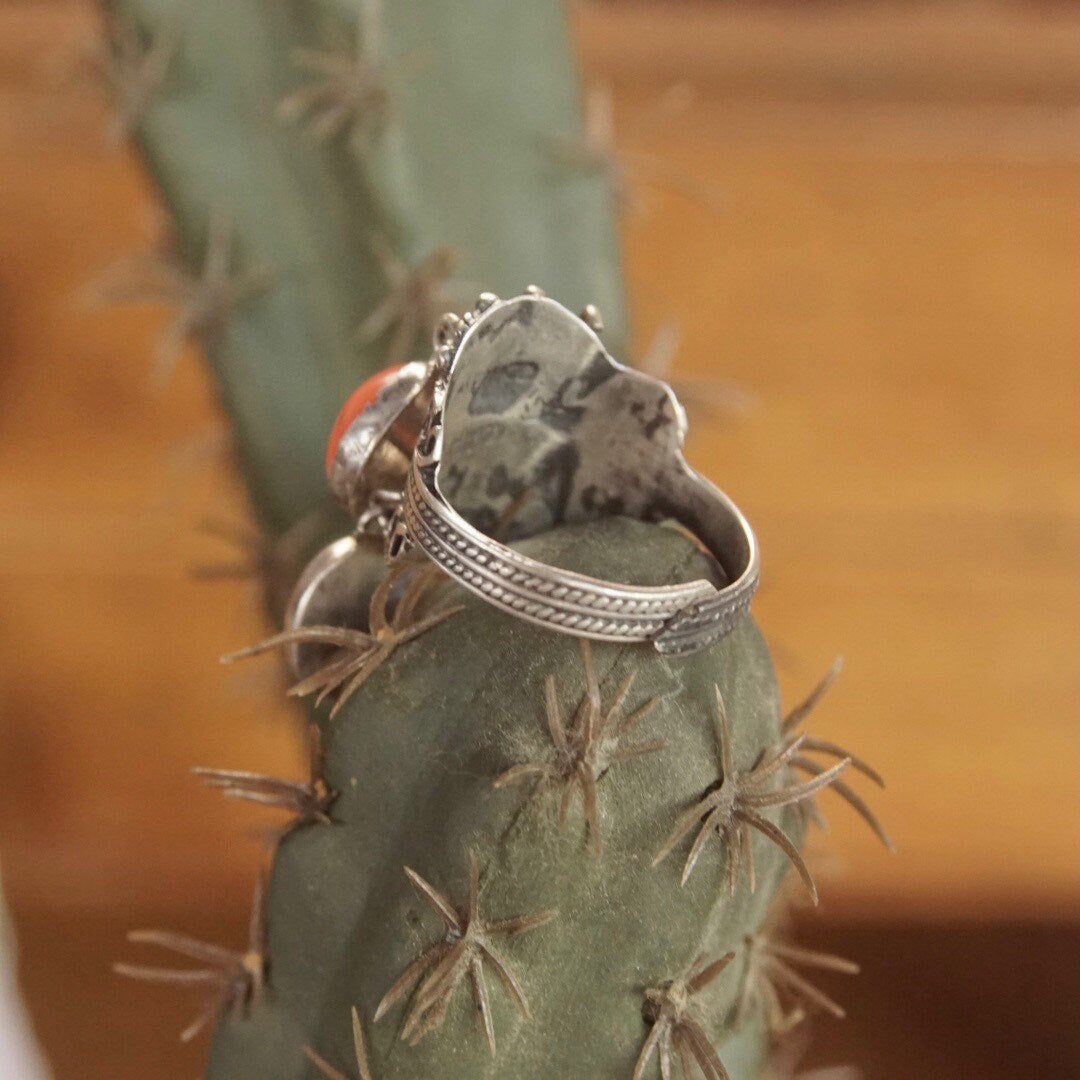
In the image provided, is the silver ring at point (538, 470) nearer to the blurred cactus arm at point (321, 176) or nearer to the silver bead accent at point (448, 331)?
the silver bead accent at point (448, 331)

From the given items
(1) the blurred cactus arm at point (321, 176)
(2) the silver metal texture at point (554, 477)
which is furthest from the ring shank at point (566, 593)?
(1) the blurred cactus arm at point (321, 176)

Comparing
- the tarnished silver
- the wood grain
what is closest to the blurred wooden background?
the wood grain

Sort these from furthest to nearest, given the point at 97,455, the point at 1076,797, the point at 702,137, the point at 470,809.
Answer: the point at 702,137 < the point at 97,455 < the point at 1076,797 < the point at 470,809

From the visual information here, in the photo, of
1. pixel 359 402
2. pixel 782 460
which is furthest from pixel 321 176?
pixel 782 460

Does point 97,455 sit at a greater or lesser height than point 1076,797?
greater

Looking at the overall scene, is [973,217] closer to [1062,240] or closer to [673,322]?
[1062,240]

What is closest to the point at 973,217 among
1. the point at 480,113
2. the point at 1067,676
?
the point at 1067,676

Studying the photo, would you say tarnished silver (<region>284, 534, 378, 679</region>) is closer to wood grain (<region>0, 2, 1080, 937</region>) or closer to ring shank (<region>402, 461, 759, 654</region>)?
ring shank (<region>402, 461, 759, 654</region>)
